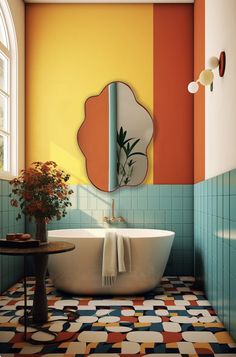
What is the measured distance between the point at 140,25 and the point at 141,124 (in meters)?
1.11

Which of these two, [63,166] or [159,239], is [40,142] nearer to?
[63,166]

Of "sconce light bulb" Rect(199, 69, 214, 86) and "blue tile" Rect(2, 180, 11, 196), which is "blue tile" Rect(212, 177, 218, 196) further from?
"blue tile" Rect(2, 180, 11, 196)

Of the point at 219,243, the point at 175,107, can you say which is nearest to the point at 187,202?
the point at 175,107

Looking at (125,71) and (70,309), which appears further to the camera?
(125,71)

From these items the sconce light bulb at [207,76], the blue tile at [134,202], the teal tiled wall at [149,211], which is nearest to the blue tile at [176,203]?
the teal tiled wall at [149,211]

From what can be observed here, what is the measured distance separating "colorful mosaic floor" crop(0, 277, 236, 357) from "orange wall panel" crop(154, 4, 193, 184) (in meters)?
1.44

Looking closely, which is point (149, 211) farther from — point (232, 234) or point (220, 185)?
point (232, 234)

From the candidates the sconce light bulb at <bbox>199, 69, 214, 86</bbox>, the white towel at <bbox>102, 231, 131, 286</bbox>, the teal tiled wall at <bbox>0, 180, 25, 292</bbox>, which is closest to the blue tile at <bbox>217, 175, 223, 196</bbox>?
the sconce light bulb at <bbox>199, 69, 214, 86</bbox>

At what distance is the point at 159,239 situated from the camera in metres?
3.88

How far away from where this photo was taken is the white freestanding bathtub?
380 centimetres

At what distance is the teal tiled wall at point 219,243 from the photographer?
2691 millimetres

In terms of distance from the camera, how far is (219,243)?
313cm

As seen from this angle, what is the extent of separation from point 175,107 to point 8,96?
71.3 inches

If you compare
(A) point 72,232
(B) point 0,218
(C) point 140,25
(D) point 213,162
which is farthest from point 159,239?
(C) point 140,25
